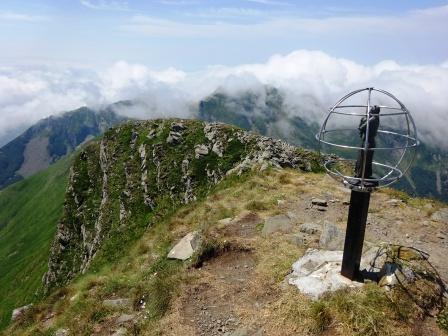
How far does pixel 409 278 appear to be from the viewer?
50.1 ft

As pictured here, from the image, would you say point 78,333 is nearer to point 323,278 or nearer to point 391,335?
point 323,278

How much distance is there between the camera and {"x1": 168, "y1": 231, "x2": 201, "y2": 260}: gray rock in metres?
21.0

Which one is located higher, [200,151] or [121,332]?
[121,332]

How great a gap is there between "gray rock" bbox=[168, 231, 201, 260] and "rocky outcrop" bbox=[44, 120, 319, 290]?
2644cm

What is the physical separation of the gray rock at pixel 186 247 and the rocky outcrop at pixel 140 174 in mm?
26441

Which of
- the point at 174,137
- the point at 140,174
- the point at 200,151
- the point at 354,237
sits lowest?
the point at 140,174

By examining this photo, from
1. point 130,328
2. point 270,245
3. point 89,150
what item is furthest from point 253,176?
point 89,150

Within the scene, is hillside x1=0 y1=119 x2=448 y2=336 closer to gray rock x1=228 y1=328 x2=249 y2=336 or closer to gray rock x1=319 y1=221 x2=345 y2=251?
gray rock x1=228 y1=328 x2=249 y2=336

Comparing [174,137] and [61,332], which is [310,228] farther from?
[174,137]

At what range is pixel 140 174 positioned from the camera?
270 feet

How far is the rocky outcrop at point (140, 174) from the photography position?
6638 cm

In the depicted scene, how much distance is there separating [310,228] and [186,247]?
6.93 m

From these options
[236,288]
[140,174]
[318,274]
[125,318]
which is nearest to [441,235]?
[318,274]

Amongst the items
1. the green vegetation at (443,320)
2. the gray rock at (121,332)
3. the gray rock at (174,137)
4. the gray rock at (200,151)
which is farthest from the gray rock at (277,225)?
the gray rock at (174,137)
